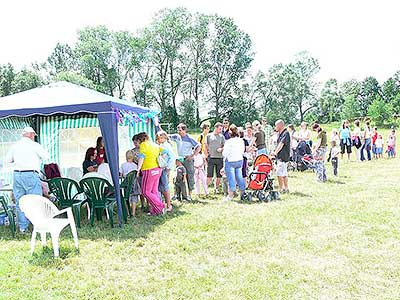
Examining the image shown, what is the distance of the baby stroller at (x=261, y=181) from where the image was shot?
7484mm

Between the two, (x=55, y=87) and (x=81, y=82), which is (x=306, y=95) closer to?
(x=81, y=82)

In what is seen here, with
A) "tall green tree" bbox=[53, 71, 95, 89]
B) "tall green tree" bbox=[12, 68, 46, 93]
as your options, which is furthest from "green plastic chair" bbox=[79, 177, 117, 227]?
"tall green tree" bbox=[12, 68, 46, 93]

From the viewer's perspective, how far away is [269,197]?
7379 mm

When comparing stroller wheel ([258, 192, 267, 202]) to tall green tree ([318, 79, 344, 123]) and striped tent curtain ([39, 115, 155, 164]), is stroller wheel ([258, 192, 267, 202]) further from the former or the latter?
tall green tree ([318, 79, 344, 123])

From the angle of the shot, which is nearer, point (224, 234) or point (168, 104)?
point (224, 234)

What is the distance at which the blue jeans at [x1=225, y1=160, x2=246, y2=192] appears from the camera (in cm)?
740

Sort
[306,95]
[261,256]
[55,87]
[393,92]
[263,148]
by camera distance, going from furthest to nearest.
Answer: [393,92], [306,95], [263,148], [55,87], [261,256]

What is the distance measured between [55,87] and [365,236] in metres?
5.47

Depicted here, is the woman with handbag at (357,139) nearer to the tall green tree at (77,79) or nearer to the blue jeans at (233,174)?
the blue jeans at (233,174)

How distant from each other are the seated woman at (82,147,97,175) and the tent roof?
133 cm

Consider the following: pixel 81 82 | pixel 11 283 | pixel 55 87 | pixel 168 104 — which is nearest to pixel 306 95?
pixel 168 104

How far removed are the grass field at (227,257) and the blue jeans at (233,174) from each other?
0.56 metres

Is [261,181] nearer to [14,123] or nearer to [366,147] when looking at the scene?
[14,123]

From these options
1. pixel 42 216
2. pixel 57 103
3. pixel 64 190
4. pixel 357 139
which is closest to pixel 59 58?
pixel 357 139
